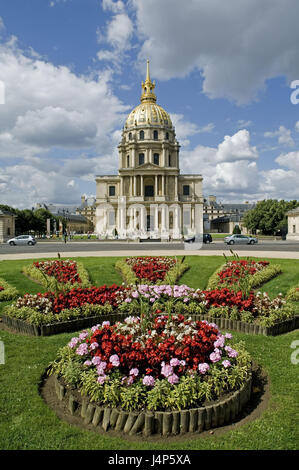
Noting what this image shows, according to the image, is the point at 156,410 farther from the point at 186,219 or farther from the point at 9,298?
the point at 186,219

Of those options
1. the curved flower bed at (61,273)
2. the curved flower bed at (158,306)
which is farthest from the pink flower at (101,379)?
the curved flower bed at (61,273)

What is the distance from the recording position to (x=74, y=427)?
4934 mm

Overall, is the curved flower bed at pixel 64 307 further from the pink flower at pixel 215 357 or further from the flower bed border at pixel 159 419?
the pink flower at pixel 215 357

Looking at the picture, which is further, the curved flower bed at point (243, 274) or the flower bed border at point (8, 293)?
the curved flower bed at point (243, 274)

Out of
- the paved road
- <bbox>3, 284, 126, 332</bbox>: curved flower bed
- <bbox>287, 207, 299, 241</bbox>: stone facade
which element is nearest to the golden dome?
<bbox>287, 207, 299, 241</bbox>: stone facade

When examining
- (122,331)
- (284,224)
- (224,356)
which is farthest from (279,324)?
(284,224)

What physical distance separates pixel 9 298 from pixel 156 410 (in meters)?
9.52

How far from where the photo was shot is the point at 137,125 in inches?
3708

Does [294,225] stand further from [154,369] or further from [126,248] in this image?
[154,369]

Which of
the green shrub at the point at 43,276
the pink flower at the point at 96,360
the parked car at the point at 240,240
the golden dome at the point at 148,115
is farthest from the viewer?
the golden dome at the point at 148,115

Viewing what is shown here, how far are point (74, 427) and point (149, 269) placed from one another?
37.3 feet

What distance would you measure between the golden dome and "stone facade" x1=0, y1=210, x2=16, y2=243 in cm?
5297

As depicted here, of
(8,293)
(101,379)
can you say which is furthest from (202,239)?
(101,379)

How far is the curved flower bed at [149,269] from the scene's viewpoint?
14930 mm
